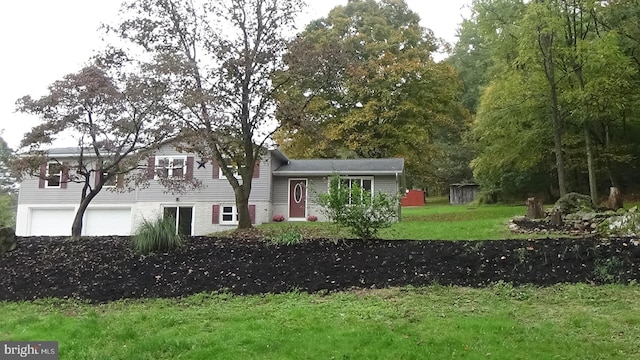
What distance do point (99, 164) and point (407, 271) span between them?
7.90m

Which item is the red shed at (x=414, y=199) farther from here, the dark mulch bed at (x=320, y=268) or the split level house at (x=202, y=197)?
the dark mulch bed at (x=320, y=268)

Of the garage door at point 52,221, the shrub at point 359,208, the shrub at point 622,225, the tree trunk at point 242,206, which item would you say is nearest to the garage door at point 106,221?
the garage door at point 52,221

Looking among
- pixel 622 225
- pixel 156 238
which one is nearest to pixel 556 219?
pixel 622 225

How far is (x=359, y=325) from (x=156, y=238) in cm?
531

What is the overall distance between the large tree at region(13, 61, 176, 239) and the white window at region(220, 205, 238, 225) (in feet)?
29.6

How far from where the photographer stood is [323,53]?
43.4ft

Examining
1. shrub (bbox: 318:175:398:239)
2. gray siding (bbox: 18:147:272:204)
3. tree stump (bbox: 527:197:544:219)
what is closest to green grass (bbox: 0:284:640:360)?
shrub (bbox: 318:175:398:239)

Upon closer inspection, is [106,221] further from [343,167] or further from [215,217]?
[343,167]

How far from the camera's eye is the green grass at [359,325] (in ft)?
14.5

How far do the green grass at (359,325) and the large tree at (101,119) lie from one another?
5.24m

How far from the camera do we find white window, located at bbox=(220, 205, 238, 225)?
70.0 ft

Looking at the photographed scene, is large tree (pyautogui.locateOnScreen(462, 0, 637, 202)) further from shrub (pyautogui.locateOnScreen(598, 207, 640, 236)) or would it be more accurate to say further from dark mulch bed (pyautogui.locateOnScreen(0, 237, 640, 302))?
dark mulch bed (pyautogui.locateOnScreen(0, 237, 640, 302))

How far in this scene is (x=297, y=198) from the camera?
21500mm

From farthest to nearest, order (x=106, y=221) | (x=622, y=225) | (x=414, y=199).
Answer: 1. (x=414, y=199)
2. (x=106, y=221)
3. (x=622, y=225)
